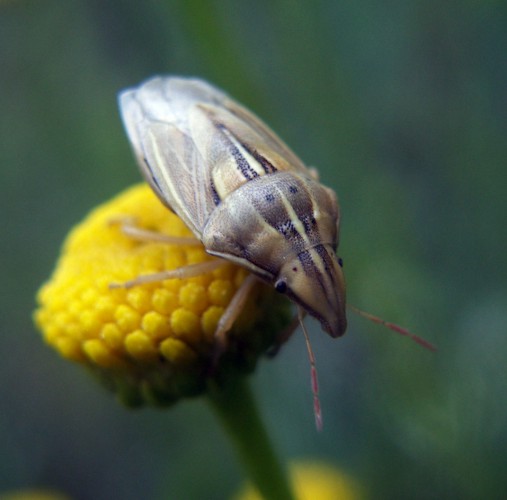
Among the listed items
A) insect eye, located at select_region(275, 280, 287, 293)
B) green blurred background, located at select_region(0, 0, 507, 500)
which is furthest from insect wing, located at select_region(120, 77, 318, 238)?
green blurred background, located at select_region(0, 0, 507, 500)

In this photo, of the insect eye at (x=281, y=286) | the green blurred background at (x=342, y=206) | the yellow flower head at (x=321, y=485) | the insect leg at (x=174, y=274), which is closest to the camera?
the insect eye at (x=281, y=286)

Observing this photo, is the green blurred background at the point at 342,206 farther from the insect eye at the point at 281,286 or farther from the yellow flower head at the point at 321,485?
the insect eye at the point at 281,286

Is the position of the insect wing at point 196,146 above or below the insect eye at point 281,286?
above

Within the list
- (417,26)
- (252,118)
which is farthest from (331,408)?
(417,26)

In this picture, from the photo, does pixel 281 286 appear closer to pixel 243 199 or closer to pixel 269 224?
pixel 269 224

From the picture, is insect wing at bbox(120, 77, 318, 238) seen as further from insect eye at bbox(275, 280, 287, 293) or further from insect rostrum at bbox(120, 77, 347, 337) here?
insect eye at bbox(275, 280, 287, 293)

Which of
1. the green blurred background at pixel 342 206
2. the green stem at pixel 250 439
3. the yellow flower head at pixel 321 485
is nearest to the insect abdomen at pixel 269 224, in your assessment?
the green stem at pixel 250 439

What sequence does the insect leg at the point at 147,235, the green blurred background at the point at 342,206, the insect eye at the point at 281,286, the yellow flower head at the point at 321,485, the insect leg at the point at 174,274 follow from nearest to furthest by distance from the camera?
the insect eye at the point at 281,286 → the insect leg at the point at 174,274 → the insect leg at the point at 147,235 → the yellow flower head at the point at 321,485 → the green blurred background at the point at 342,206
